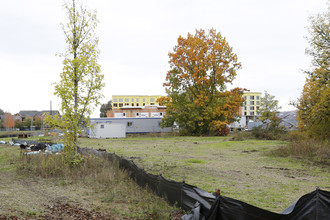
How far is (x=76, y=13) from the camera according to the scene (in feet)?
40.8

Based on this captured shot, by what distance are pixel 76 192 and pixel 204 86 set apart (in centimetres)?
3183

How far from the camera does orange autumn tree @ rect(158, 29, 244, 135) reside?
37500 millimetres

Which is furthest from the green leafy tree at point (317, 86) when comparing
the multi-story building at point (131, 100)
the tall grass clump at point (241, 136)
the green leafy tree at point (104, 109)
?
the multi-story building at point (131, 100)

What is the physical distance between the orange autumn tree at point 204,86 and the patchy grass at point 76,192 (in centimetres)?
2668

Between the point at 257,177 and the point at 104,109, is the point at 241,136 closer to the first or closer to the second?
the point at 257,177

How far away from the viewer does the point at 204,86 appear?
39.0 meters

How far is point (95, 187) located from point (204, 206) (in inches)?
199

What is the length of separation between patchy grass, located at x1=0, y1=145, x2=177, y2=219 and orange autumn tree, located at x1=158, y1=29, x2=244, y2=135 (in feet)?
87.5

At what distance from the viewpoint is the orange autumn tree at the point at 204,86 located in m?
37.5

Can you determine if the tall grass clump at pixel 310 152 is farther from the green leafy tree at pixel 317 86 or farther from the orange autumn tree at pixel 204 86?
the orange autumn tree at pixel 204 86

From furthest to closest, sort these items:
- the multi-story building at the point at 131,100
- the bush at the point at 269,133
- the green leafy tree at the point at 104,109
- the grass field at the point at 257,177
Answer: the multi-story building at the point at 131,100
the green leafy tree at the point at 104,109
the bush at the point at 269,133
the grass field at the point at 257,177

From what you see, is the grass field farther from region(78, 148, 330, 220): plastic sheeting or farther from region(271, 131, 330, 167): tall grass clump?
region(78, 148, 330, 220): plastic sheeting

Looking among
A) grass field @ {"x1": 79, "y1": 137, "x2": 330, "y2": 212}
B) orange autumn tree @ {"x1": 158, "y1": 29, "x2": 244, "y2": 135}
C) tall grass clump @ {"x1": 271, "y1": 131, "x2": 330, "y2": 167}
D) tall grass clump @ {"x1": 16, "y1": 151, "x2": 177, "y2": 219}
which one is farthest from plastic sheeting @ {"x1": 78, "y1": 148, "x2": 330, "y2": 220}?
orange autumn tree @ {"x1": 158, "y1": 29, "x2": 244, "y2": 135}

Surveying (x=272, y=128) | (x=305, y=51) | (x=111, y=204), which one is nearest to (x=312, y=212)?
(x=111, y=204)
